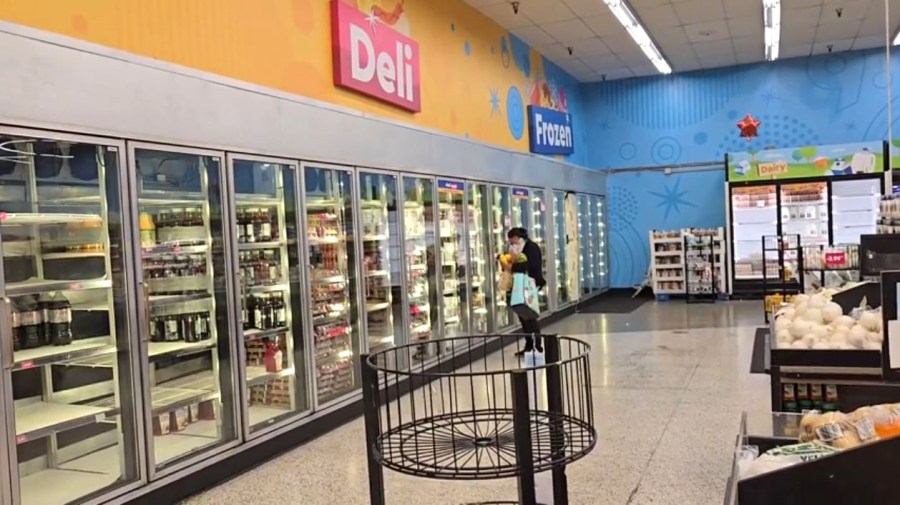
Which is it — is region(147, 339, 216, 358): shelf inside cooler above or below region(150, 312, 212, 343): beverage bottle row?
below

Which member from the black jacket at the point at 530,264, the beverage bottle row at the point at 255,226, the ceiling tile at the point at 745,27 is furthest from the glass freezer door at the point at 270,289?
the ceiling tile at the point at 745,27

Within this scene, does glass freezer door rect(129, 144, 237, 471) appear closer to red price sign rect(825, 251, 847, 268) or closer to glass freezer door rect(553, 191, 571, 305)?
red price sign rect(825, 251, 847, 268)

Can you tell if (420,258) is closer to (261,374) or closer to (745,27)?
(261,374)

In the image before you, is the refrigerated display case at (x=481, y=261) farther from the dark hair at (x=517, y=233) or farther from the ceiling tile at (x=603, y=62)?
the ceiling tile at (x=603, y=62)

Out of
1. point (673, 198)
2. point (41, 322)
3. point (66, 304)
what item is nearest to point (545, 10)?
point (673, 198)

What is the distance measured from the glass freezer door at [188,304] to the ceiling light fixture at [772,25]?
818 cm

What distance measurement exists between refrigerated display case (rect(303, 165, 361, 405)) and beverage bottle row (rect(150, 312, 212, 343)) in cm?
105

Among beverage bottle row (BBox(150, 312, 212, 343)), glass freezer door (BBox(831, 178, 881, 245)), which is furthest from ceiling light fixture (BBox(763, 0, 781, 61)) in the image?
beverage bottle row (BBox(150, 312, 212, 343))

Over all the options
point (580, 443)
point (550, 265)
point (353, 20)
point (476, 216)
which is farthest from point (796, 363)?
point (550, 265)

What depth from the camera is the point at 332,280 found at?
19.4 feet

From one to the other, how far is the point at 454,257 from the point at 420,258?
2.72 ft

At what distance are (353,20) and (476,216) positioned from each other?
3.11 meters

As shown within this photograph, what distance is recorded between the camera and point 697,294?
13055 millimetres

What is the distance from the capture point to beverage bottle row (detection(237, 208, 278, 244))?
5.18 m
